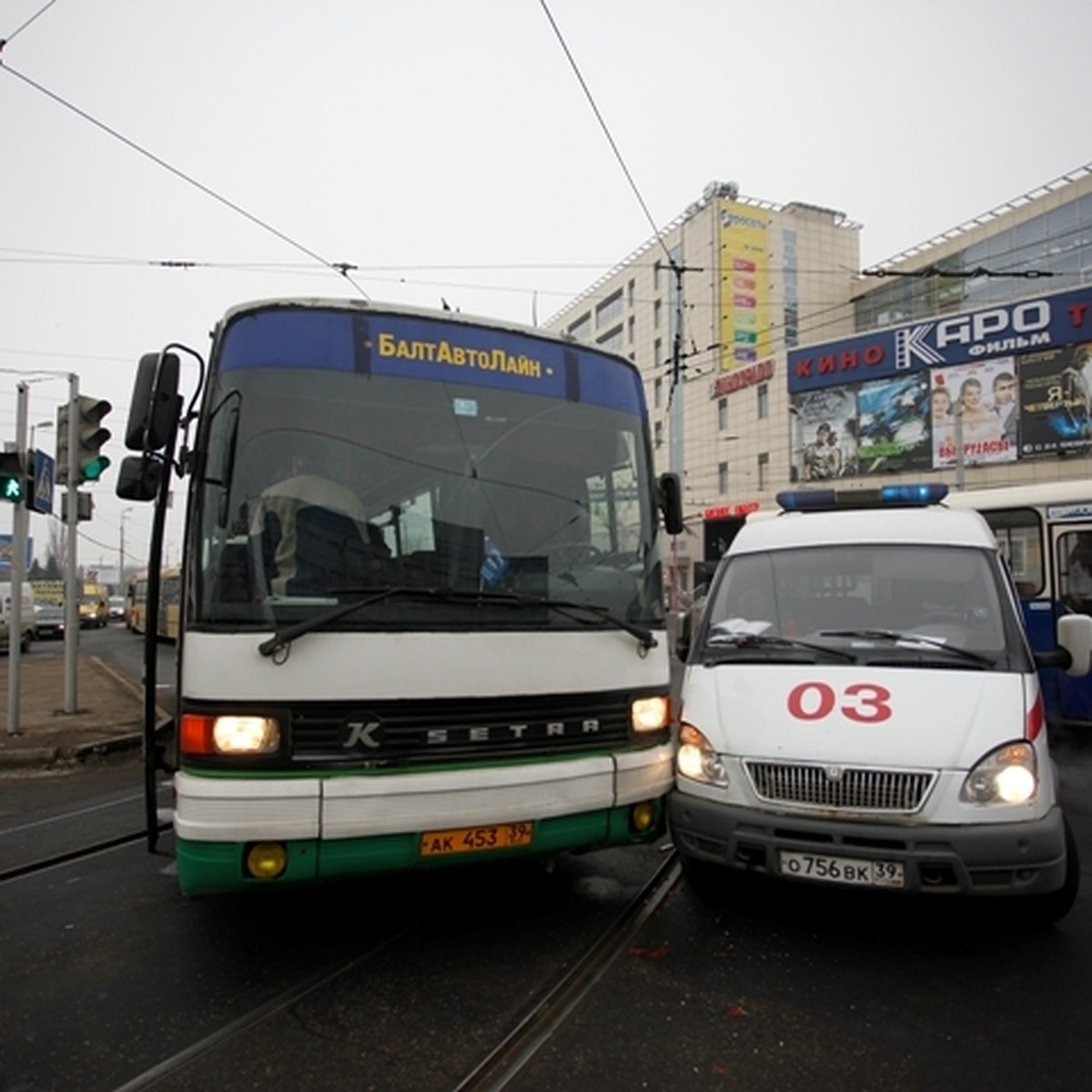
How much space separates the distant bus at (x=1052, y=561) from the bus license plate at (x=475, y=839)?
7647mm

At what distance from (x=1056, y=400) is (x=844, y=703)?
102 feet

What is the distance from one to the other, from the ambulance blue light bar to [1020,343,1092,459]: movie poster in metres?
28.1

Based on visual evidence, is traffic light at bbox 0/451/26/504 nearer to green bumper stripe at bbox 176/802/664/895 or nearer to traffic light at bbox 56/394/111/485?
traffic light at bbox 56/394/111/485

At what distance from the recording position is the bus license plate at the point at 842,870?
3926 mm

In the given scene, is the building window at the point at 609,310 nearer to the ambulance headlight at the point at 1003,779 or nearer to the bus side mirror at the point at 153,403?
the bus side mirror at the point at 153,403

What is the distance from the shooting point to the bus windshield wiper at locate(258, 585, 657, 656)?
3662 millimetres

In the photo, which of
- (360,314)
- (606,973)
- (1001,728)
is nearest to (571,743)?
(606,973)

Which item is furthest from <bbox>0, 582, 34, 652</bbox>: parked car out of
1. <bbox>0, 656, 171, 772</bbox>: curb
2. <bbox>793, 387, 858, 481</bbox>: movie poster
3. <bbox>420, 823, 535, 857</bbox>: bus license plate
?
<bbox>793, 387, 858, 481</bbox>: movie poster

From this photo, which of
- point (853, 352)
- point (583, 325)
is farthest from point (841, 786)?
point (583, 325)

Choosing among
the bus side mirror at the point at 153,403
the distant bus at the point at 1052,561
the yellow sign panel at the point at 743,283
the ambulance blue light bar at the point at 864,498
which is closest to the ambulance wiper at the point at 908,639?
the ambulance blue light bar at the point at 864,498

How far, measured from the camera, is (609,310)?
2532 inches

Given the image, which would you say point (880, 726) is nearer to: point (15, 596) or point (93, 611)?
point (15, 596)

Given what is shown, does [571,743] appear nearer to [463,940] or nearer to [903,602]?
[463,940]

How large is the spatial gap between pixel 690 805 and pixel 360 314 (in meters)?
2.91
